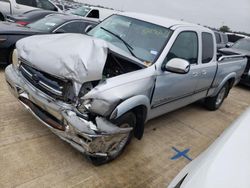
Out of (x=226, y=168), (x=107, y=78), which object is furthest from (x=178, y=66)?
(x=226, y=168)

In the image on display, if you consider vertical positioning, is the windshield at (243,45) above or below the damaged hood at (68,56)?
below

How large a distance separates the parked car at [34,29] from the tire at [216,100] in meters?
3.20

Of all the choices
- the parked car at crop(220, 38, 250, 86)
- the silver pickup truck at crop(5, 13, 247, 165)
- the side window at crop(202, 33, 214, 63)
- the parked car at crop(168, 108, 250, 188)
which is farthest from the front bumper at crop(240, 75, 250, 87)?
the parked car at crop(168, 108, 250, 188)

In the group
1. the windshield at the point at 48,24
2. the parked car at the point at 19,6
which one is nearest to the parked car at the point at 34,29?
the windshield at the point at 48,24

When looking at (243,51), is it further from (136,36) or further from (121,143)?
(121,143)

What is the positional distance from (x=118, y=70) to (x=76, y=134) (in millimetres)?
1081

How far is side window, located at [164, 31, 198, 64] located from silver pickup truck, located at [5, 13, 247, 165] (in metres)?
0.01

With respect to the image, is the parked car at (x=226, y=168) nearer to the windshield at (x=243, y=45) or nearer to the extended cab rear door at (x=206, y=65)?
the extended cab rear door at (x=206, y=65)

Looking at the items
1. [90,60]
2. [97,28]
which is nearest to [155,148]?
[90,60]

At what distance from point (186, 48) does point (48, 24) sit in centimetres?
411

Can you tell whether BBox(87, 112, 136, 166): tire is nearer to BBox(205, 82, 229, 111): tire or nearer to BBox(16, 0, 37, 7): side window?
BBox(205, 82, 229, 111): tire

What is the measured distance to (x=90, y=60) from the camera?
318 cm

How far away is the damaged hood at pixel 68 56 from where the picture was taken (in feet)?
10.1

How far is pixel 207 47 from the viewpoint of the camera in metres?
5.37
